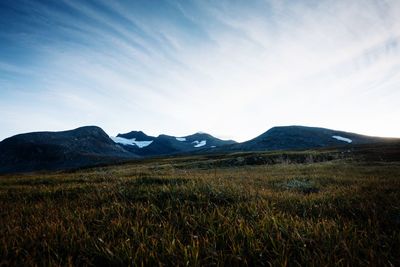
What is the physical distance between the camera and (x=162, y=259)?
2535mm

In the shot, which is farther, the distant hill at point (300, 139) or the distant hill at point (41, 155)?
the distant hill at point (300, 139)

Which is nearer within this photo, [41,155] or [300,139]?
[300,139]

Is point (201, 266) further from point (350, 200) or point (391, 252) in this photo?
point (350, 200)

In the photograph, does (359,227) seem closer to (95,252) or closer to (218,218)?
(218,218)

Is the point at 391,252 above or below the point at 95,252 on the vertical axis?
below

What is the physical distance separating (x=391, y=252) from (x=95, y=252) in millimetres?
3400

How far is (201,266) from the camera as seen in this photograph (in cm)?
246

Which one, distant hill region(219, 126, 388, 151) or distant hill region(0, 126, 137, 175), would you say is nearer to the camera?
distant hill region(0, 126, 137, 175)

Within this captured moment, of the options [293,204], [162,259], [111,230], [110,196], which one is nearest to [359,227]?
[293,204]

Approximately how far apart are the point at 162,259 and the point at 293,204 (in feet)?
11.3

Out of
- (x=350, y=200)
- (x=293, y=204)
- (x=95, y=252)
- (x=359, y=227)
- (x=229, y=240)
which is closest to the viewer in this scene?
(x=95, y=252)

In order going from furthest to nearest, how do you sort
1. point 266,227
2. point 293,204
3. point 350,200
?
1. point 350,200
2. point 293,204
3. point 266,227

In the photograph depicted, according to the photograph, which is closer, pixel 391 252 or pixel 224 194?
pixel 391 252

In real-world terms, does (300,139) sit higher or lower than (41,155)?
higher
